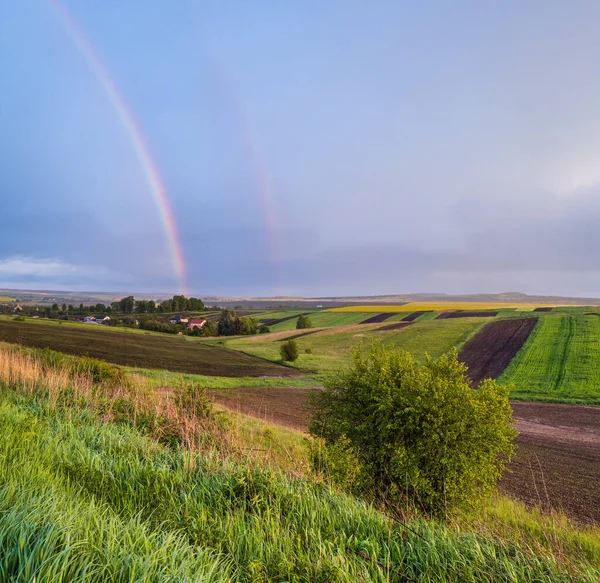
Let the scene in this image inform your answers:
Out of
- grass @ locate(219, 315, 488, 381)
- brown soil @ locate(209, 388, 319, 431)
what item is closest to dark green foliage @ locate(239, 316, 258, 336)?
grass @ locate(219, 315, 488, 381)

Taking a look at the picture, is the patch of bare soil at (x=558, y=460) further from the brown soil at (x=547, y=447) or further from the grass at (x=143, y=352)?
the grass at (x=143, y=352)

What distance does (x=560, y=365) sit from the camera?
117ft

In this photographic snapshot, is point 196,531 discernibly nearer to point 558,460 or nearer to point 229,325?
point 558,460

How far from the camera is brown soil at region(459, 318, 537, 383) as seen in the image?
3794cm

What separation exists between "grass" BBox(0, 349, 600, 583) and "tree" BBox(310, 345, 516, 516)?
14.2ft

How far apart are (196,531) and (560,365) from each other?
42305 millimetres

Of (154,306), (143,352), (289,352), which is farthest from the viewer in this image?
(154,306)

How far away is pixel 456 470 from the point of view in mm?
8031

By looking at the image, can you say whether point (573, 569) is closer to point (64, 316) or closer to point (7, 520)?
point (7, 520)

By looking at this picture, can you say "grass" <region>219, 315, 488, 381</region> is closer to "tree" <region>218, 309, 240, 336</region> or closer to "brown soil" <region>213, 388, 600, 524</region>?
"brown soil" <region>213, 388, 600, 524</region>

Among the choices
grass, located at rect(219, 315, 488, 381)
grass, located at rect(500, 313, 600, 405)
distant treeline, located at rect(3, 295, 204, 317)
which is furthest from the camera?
distant treeline, located at rect(3, 295, 204, 317)

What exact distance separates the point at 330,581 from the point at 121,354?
40.8 metres

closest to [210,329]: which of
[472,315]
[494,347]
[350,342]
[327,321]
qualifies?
[327,321]

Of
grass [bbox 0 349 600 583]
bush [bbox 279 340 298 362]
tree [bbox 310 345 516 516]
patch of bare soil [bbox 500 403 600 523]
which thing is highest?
grass [bbox 0 349 600 583]
